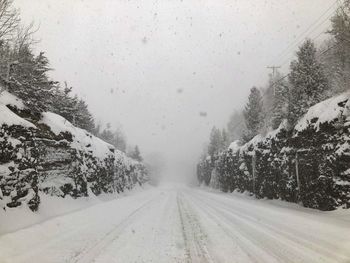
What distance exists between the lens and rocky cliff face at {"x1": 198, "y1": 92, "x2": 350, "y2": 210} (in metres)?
16.8

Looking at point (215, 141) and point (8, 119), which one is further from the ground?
point (215, 141)

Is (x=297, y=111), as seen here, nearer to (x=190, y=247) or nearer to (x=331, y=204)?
(x=331, y=204)

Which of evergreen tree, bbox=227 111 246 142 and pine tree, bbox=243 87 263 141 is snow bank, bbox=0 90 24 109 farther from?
evergreen tree, bbox=227 111 246 142

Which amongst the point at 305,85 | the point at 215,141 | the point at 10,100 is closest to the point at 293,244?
the point at 10,100

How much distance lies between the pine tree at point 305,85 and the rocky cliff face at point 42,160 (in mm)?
13603

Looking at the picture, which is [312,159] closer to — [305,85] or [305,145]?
[305,145]

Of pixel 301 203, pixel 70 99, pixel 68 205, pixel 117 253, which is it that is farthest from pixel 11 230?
pixel 70 99

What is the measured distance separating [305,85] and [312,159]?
682 centimetres

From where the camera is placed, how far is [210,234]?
10508 millimetres

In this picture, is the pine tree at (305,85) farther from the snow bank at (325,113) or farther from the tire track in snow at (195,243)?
the tire track in snow at (195,243)

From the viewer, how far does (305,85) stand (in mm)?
24953

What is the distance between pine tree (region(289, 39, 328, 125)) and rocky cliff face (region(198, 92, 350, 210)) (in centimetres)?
153

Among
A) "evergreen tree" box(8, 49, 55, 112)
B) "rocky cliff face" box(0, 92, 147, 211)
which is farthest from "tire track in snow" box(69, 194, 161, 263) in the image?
"evergreen tree" box(8, 49, 55, 112)

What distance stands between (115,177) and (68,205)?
1998 cm
